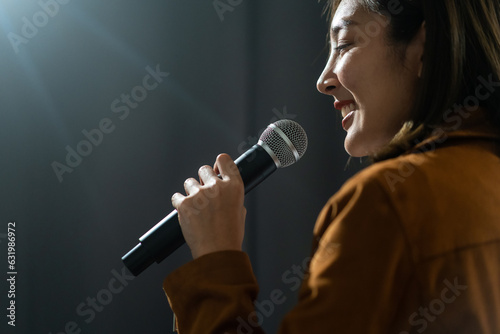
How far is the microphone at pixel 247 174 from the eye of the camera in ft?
2.47

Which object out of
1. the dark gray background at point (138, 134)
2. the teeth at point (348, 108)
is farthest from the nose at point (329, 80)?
the dark gray background at point (138, 134)

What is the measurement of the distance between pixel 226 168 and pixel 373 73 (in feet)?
0.90

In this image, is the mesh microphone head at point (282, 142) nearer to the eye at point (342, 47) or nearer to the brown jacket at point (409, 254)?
the eye at point (342, 47)

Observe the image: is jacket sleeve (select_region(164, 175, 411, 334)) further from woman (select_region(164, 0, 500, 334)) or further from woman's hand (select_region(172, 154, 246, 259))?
woman's hand (select_region(172, 154, 246, 259))

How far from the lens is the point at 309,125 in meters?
1.85

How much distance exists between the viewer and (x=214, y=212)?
667 mm

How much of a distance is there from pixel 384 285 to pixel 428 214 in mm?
84

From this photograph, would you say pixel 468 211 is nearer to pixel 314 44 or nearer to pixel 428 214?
pixel 428 214

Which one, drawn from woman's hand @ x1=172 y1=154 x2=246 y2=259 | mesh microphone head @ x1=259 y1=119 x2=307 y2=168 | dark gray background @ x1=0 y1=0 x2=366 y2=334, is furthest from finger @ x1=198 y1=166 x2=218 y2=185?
dark gray background @ x1=0 y1=0 x2=366 y2=334

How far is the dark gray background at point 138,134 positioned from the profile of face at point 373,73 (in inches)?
41.1

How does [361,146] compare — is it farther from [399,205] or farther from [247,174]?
[399,205]

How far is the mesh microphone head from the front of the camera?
811 millimetres

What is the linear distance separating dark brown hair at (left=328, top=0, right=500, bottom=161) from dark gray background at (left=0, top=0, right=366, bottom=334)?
1169 mm

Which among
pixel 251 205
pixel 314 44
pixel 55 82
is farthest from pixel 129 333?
pixel 314 44
